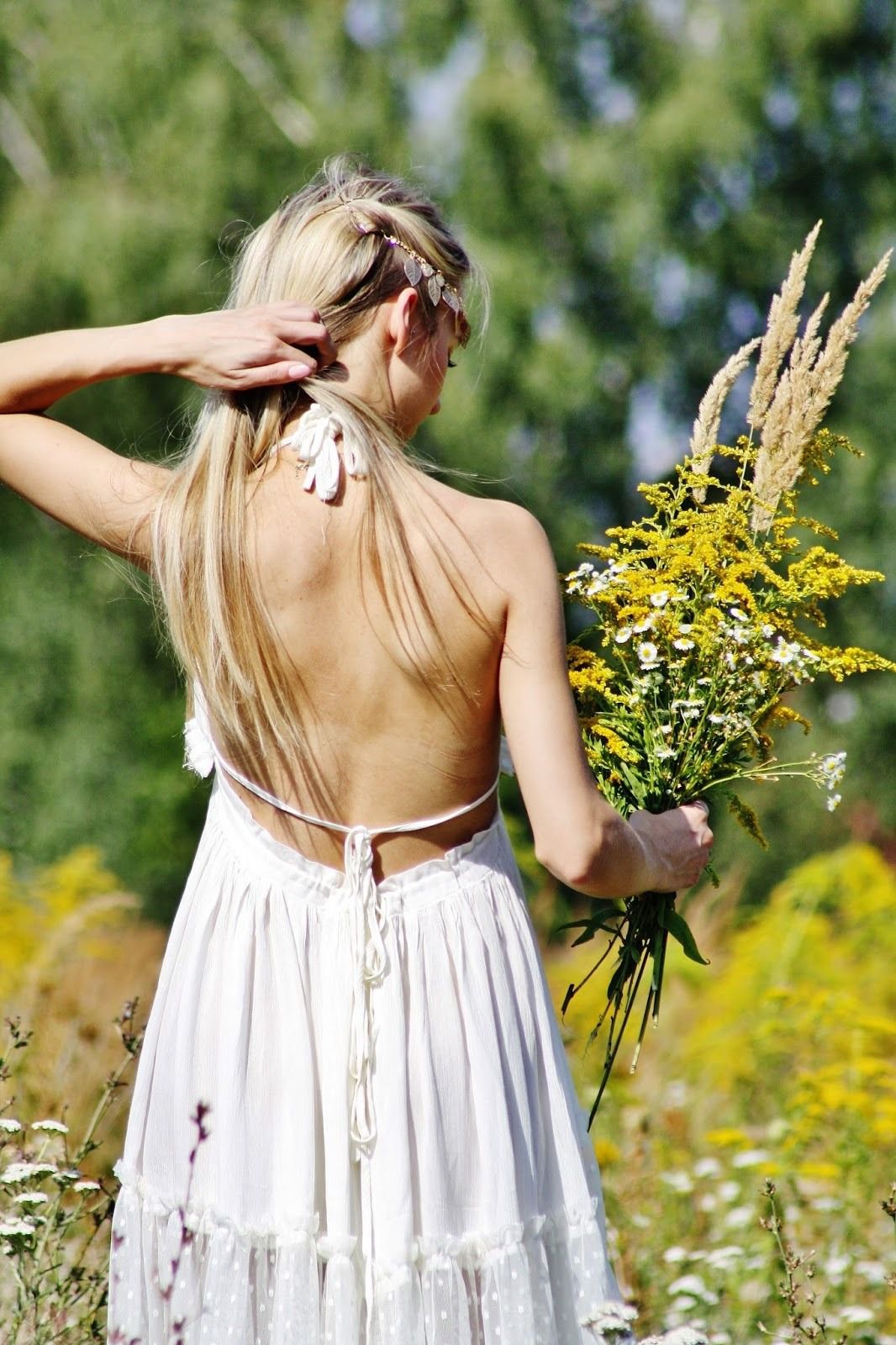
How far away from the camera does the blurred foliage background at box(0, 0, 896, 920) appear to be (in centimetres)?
937

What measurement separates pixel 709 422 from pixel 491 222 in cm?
779

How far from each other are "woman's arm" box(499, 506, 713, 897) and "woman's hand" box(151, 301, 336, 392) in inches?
13.9

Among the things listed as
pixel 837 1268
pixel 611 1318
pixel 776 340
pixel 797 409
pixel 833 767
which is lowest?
pixel 611 1318

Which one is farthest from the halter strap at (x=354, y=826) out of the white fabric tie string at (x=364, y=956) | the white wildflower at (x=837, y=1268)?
the white wildflower at (x=837, y=1268)

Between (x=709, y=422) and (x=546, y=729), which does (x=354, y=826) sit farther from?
(x=709, y=422)

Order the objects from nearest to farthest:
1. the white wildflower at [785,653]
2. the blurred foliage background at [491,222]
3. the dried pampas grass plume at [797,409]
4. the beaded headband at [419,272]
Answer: the beaded headband at [419,272]
the white wildflower at [785,653]
the dried pampas grass plume at [797,409]
the blurred foliage background at [491,222]

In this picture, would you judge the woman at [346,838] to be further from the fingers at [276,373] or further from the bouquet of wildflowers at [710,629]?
the bouquet of wildflowers at [710,629]

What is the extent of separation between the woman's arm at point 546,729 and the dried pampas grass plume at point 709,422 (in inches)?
23.2

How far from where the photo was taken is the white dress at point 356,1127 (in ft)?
5.83

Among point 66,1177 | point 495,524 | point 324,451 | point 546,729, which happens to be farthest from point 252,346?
point 66,1177

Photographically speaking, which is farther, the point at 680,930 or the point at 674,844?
the point at 680,930

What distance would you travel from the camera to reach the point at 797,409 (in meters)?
2.26

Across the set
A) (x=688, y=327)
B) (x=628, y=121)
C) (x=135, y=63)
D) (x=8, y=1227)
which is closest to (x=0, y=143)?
(x=135, y=63)

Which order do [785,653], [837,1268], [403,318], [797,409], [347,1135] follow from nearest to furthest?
1. [347,1135]
2. [403,318]
3. [785,653]
4. [797,409]
5. [837,1268]
